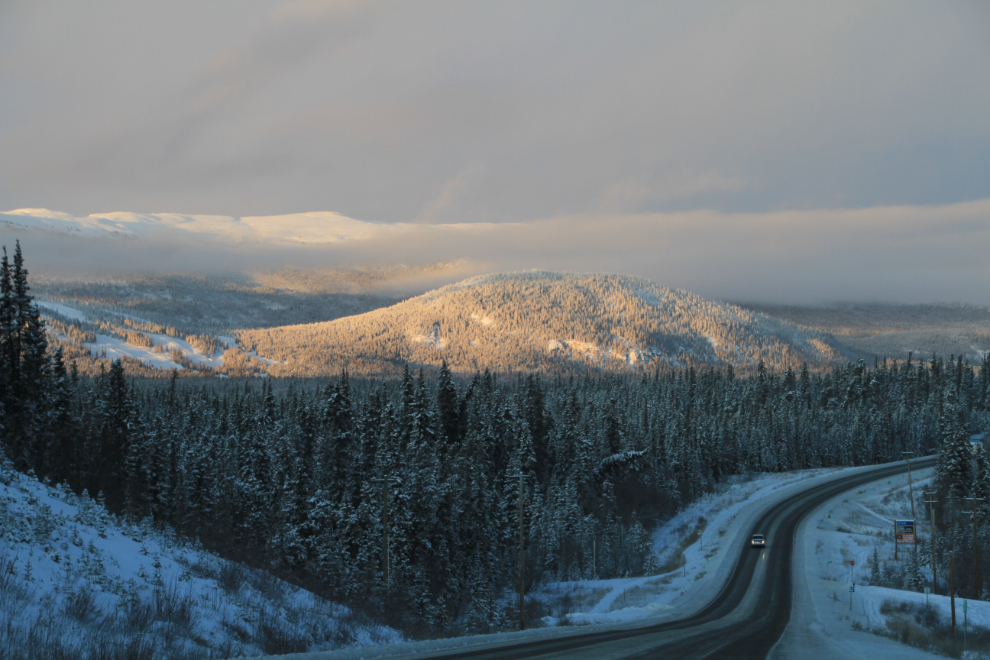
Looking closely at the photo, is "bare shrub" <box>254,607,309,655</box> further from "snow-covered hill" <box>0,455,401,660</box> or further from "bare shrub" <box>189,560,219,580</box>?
"bare shrub" <box>189,560,219,580</box>

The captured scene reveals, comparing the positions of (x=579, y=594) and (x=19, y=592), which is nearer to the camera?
(x=19, y=592)

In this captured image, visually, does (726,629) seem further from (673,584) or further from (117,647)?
(117,647)

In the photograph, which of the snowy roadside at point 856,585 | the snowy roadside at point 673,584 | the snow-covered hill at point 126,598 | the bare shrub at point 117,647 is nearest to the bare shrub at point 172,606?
the snow-covered hill at point 126,598

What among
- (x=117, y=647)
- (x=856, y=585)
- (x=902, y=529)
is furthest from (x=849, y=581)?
(x=117, y=647)

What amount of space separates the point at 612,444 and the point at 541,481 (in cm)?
1967

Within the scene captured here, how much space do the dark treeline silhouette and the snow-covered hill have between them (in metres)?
6.57

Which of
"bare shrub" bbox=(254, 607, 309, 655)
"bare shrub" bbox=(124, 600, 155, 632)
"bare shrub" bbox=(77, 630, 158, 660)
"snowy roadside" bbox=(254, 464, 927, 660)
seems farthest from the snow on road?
"bare shrub" bbox=(124, 600, 155, 632)

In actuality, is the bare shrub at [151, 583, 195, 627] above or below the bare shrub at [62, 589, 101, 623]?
below

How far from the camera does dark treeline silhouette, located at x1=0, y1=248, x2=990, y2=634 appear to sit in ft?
141

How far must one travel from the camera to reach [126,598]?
16.2 metres

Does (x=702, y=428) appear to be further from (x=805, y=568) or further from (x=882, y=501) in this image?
(x=805, y=568)

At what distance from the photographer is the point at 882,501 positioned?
89.2m

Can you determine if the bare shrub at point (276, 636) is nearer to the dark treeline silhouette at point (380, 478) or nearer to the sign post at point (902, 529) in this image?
the dark treeline silhouette at point (380, 478)

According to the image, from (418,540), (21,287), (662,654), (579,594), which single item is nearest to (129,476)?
(21,287)
